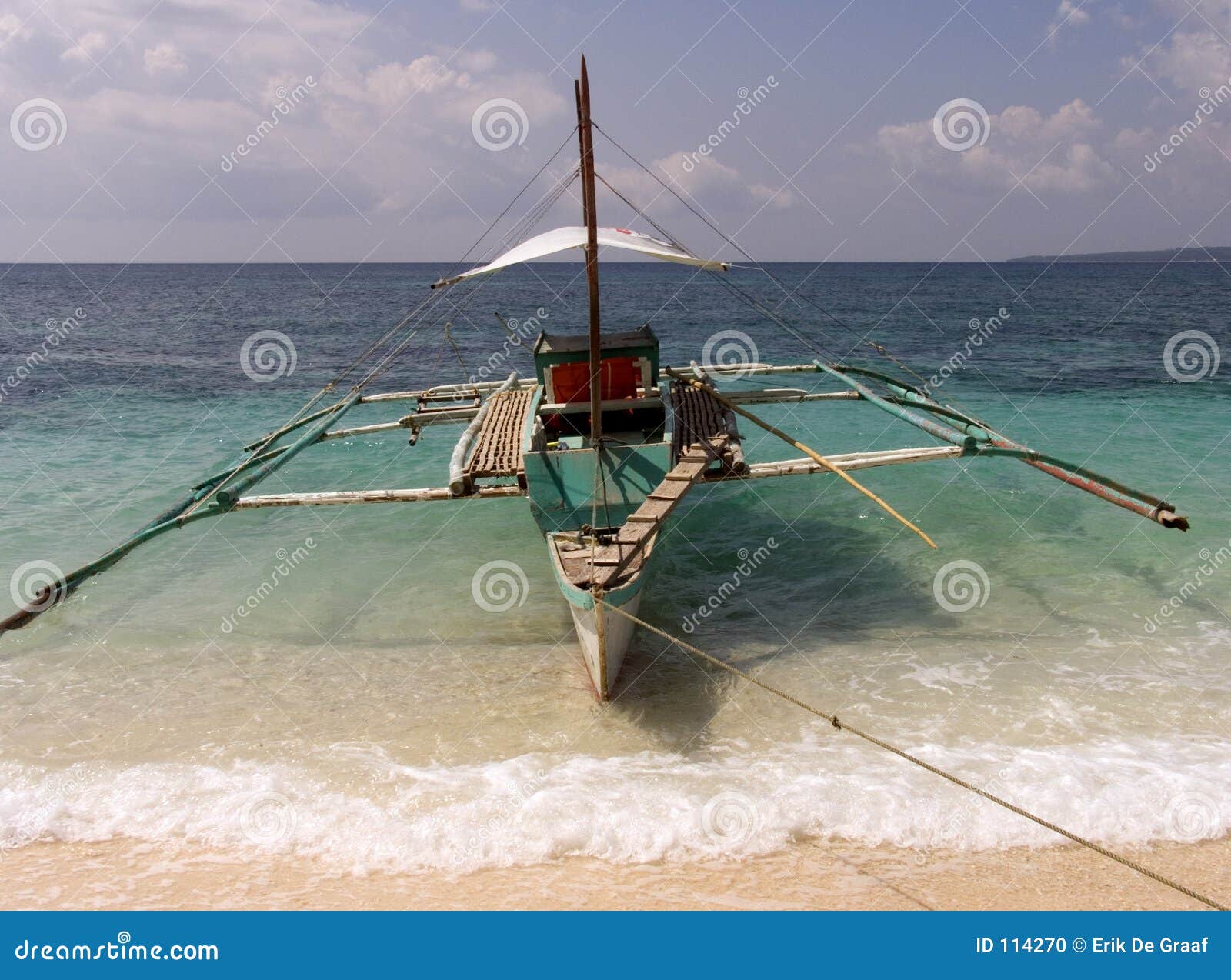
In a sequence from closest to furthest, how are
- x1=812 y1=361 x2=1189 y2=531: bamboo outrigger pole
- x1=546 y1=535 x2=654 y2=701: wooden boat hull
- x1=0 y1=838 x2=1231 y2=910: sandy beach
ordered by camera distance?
x1=0 y1=838 x2=1231 y2=910: sandy beach, x1=546 y1=535 x2=654 y2=701: wooden boat hull, x1=812 y1=361 x2=1189 y2=531: bamboo outrigger pole

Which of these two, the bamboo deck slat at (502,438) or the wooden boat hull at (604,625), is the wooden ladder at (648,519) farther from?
the bamboo deck slat at (502,438)

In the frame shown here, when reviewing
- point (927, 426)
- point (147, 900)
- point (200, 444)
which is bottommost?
point (147, 900)

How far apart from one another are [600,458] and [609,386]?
6.23 feet

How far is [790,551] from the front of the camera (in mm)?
10820

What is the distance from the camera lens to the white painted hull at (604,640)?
639cm

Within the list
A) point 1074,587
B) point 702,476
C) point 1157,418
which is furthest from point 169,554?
point 1157,418

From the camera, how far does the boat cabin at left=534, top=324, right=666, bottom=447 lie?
9.51 metres

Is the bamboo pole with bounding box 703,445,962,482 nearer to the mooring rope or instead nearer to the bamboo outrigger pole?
the bamboo outrigger pole

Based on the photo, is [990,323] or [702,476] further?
[990,323]

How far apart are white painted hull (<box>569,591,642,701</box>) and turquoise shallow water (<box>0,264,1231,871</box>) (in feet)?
1.23

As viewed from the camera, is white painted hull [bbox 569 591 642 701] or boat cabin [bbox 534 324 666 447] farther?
boat cabin [bbox 534 324 666 447]

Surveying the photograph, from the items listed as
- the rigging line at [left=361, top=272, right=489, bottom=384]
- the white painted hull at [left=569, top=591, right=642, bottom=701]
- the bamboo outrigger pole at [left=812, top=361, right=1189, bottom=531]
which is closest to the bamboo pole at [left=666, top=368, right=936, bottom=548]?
the bamboo outrigger pole at [left=812, top=361, right=1189, bottom=531]

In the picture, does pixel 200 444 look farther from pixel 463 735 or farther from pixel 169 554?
pixel 463 735

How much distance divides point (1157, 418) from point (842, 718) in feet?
48.9
